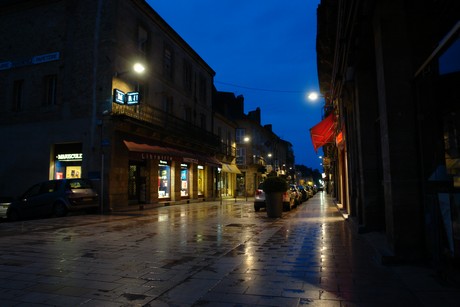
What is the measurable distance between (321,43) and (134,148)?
10.8m

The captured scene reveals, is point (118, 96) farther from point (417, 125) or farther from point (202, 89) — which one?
point (417, 125)

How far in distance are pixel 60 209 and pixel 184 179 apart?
1288 centimetres

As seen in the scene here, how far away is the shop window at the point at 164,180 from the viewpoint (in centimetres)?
2396

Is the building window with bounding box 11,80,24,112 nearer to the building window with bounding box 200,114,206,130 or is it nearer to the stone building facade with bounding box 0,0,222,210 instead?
the stone building facade with bounding box 0,0,222,210

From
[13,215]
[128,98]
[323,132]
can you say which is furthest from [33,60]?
[323,132]

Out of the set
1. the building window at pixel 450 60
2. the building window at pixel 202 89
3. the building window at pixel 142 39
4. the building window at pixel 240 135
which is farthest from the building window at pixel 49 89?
the building window at pixel 240 135

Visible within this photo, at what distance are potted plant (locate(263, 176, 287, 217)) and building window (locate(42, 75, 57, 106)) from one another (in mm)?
13228

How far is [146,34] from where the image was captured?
2252 cm

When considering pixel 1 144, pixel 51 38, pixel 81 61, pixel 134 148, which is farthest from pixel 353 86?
pixel 1 144

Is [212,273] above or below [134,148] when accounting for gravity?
below

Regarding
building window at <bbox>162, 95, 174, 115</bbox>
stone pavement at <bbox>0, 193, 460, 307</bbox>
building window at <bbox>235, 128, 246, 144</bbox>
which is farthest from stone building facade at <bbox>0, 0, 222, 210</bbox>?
building window at <bbox>235, 128, 246, 144</bbox>

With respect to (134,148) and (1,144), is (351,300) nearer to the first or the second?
(134,148)

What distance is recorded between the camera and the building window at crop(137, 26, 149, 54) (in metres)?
21.6

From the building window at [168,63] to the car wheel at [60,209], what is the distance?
483 inches
